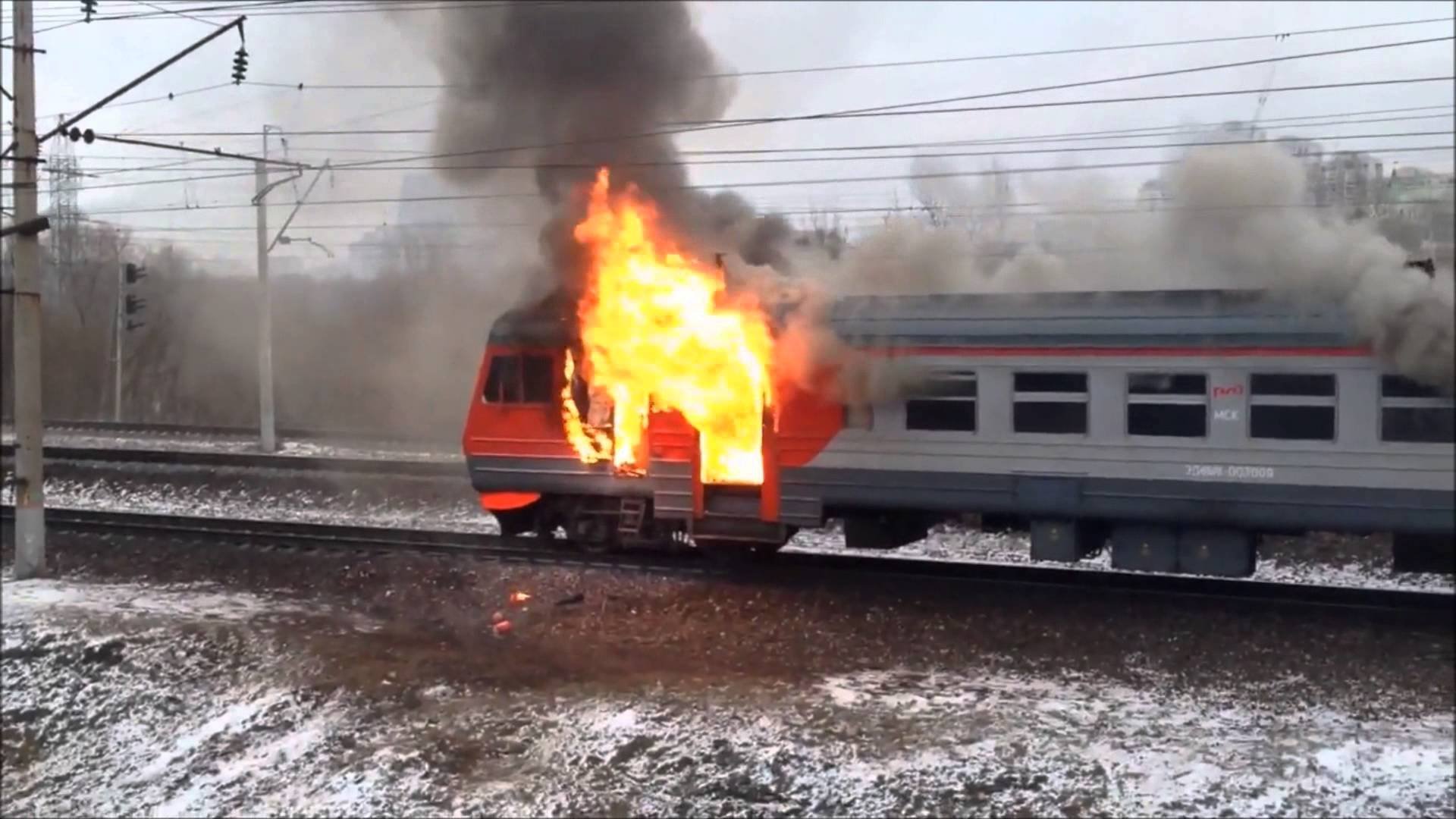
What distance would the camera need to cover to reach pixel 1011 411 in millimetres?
9938

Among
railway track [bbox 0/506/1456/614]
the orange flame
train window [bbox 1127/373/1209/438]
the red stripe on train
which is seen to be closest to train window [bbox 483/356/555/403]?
the orange flame

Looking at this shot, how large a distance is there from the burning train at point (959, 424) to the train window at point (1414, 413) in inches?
0.7

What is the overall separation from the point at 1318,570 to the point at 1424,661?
226 centimetres

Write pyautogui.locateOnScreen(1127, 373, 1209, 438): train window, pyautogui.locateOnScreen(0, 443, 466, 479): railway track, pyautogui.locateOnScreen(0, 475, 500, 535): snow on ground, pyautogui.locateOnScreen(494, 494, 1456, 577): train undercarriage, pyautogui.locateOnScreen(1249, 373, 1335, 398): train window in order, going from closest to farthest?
pyautogui.locateOnScreen(1249, 373, 1335, 398): train window
pyautogui.locateOnScreen(1127, 373, 1209, 438): train window
pyautogui.locateOnScreen(494, 494, 1456, 577): train undercarriage
pyautogui.locateOnScreen(0, 475, 500, 535): snow on ground
pyautogui.locateOnScreen(0, 443, 466, 479): railway track

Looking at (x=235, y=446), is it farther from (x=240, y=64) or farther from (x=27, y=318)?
(x=240, y=64)

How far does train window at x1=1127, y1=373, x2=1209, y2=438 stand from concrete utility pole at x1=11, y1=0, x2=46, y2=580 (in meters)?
12.0

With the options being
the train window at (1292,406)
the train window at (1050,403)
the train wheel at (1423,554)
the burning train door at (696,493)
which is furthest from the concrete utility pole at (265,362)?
the train wheel at (1423,554)

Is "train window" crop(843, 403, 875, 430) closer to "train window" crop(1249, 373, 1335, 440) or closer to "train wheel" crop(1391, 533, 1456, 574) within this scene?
"train window" crop(1249, 373, 1335, 440)

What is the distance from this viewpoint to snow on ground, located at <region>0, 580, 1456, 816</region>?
6844 millimetres

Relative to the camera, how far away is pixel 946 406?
10.3 meters

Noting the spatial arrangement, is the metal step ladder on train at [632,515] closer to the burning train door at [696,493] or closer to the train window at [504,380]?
the burning train door at [696,493]

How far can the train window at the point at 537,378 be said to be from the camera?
12.5m

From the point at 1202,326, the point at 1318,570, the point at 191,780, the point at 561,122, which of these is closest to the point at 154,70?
the point at 561,122

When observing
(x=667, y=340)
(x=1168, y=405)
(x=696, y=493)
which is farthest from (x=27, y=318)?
(x=1168, y=405)
